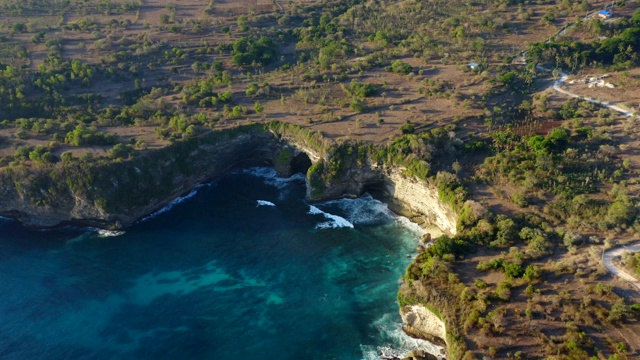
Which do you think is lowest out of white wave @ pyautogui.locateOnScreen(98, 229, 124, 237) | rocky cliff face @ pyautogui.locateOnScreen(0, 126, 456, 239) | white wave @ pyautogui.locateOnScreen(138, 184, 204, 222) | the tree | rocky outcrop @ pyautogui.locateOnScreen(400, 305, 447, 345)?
rocky outcrop @ pyautogui.locateOnScreen(400, 305, 447, 345)

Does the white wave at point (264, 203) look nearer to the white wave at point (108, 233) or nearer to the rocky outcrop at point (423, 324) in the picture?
the white wave at point (108, 233)

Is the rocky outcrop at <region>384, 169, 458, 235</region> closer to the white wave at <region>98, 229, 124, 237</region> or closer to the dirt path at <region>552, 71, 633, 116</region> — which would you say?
the dirt path at <region>552, 71, 633, 116</region>

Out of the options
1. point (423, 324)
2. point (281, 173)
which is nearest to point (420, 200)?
point (423, 324)

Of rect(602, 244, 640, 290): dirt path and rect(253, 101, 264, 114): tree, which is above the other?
rect(253, 101, 264, 114): tree

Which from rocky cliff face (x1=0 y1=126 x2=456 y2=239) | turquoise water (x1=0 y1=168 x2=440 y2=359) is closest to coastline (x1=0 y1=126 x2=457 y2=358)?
rocky cliff face (x1=0 y1=126 x2=456 y2=239)

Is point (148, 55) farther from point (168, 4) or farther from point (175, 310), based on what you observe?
point (175, 310)

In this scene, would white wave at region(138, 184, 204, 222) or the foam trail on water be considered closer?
white wave at region(138, 184, 204, 222)

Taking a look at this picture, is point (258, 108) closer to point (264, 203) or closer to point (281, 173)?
point (281, 173)

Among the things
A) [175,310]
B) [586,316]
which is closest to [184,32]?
[175,310]
